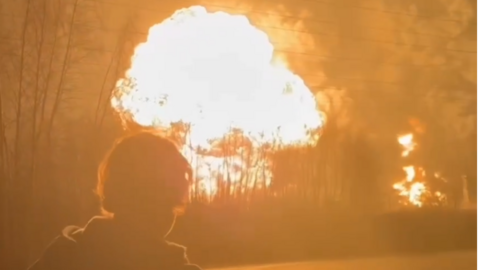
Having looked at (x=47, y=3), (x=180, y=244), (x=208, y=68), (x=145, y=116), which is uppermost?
(x=47, y=3)

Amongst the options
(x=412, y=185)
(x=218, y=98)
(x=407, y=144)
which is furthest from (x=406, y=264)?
(x=218, y=98)

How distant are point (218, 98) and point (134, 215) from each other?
1.20 ft

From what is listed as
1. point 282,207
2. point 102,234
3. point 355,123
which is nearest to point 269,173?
point 282,207

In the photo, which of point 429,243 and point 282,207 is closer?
point 282,207

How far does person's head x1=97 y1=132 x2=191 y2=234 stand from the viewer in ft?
4.83

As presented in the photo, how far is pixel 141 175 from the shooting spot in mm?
1491

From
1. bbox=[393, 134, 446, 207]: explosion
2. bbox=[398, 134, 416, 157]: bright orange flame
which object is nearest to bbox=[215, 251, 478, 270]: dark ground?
bbox=[393, 134, 446, 207]: explosion

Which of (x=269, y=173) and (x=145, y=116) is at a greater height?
(x=145, y=116)

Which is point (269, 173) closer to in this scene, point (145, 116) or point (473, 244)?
point (145, 116)

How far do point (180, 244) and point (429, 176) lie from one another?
73 cm

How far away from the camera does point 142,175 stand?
1.49 meters

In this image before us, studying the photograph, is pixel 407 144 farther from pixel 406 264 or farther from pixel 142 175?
pixel 142 175

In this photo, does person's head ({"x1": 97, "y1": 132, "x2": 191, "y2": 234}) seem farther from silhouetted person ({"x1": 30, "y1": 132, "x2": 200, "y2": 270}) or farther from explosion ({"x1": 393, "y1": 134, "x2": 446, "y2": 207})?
explosion ({"x1": 393, "y1": 134, "x2": 446, "y2": 207})

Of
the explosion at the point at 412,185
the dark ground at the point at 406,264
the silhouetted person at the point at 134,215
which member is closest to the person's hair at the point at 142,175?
the silhouetted person at the point at 134,215
